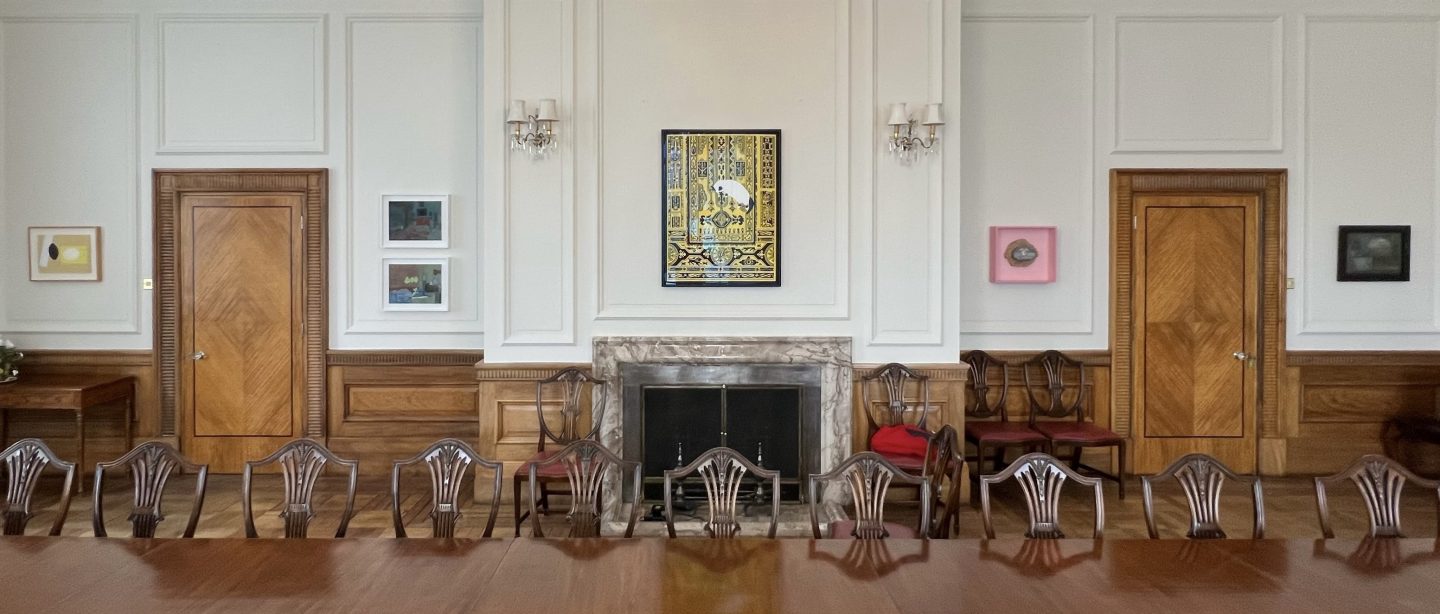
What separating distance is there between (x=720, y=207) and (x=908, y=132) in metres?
1.25

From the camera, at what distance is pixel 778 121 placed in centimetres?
515

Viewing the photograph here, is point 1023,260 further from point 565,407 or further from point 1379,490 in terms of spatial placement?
point 565,407

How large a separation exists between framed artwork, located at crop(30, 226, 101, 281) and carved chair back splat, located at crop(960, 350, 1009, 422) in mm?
6160

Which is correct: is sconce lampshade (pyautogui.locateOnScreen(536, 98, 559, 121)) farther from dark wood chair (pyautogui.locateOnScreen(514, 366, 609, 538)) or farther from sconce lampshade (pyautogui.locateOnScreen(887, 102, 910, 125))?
sconce lampshade (pyautogui.locateOnScreen(887, 102, 910, 125))

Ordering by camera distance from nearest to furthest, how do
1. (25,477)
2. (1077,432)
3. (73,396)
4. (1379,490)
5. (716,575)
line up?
1. (716,575)
2. (1379,490)
3. (25,477)
4. (73,396)
5. (1077,432)

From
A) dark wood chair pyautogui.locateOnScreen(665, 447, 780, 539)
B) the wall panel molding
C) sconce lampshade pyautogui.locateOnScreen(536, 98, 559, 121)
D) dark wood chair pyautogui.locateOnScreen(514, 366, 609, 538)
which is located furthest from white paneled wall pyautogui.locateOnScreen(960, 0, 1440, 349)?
the wall panel molding

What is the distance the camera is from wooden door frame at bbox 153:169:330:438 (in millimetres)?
5703

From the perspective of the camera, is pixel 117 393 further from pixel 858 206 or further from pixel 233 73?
pixel 858 206

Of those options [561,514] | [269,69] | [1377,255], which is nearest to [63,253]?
[269,69]

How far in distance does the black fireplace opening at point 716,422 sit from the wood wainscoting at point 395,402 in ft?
4.84

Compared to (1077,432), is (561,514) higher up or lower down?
lower down

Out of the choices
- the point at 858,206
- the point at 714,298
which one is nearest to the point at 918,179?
the point at 858,206

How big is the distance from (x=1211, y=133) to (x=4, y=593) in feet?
21.9

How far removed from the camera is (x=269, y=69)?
571 centimetres
